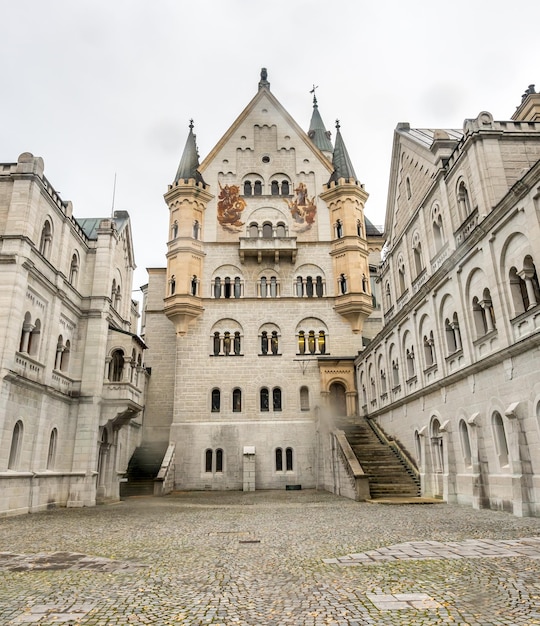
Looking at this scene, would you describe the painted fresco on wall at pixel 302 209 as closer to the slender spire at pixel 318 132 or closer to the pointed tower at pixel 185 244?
the pointed tower at pixel 185 244

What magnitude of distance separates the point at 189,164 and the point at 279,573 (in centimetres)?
3776

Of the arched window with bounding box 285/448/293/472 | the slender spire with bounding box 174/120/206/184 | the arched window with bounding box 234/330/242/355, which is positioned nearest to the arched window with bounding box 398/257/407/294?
A: the arched window with bounding box 234/330/242/355

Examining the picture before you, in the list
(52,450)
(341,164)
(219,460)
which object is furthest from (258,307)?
(52,450)

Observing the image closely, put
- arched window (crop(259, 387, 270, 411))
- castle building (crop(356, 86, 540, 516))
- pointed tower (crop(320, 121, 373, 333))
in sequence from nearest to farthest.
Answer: castle building (crop(356, 86, 540, 516)) < arched window (crop(259, 387, 270, 411)) < pointed tower (crop(320, 121, 373, 333))

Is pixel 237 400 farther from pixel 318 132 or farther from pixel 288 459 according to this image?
pixel 318 132

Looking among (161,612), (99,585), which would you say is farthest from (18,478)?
(161,612)

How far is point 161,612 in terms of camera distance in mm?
5918

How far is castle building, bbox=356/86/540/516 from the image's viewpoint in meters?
14.7

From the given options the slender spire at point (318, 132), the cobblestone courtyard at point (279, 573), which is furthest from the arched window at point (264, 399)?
the slender spire at point (318, 132)

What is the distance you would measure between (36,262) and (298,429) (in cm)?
2142

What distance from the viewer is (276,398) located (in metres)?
35.8

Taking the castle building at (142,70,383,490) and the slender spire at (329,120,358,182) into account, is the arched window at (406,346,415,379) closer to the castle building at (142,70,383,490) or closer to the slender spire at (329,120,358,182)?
→ the castle building at (142,70,383,490)

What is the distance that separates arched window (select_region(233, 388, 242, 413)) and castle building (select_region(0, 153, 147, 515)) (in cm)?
A: 808

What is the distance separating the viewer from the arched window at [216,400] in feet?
116
